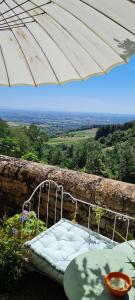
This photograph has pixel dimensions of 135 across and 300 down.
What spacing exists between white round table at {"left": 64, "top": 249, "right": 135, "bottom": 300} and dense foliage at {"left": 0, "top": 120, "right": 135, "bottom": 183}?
72.3 ft

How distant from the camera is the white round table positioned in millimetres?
2055

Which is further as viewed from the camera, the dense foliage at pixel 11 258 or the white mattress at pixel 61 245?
the dense foliage at pixel 11 258

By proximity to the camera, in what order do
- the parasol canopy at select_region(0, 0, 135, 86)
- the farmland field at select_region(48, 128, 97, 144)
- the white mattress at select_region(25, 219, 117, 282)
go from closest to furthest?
the parasol canopy at select_region(0, 0, 135, 86) < the white mattress at select_region(25, 219, 117, 282) < the farmland field at select_region(48, 128, 97, 144)

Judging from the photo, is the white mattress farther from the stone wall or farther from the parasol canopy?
the parasol canopy

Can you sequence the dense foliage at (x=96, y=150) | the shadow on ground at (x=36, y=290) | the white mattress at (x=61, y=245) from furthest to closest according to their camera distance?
the dense foliage at (x=96, y=150) < the shadow on ground at (x=36, y=290) < the white mattress at (x=61, y=245)

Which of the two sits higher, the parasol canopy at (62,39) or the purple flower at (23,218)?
the parasol canopy at (62,39)

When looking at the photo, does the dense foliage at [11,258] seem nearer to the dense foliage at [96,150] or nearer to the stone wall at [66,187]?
the stone wall at [66,187]

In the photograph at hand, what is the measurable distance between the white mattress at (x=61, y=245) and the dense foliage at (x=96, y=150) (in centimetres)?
2111

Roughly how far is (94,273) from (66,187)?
61.9 inches

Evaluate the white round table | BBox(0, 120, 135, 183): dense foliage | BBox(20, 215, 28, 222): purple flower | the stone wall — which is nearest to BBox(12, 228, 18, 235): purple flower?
BBox(20, 215, 28, 222): purple flower

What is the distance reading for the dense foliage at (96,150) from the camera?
2891 centimetres

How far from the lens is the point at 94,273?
7.25ft

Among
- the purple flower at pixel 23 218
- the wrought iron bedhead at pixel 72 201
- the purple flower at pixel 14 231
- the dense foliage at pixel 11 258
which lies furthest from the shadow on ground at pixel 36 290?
the wrought iron bedhead at pixel 72 201

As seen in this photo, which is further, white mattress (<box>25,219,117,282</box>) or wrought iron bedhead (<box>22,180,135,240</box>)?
wrought iron bedhead (<box>22,180,135,240</box>)
